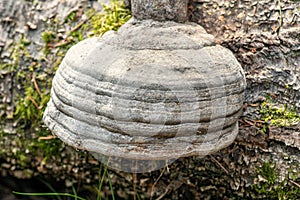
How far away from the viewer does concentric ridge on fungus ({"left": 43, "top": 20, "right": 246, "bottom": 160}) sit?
68.7 inches

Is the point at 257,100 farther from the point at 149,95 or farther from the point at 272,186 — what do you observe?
the point at 149,95

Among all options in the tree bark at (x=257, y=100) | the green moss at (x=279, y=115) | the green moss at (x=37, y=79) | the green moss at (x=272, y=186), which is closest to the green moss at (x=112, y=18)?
the green moss at (x=37, y=79)

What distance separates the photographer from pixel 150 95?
1731 mm

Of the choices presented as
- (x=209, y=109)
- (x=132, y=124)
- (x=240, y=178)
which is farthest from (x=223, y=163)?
(x=132, y=124)

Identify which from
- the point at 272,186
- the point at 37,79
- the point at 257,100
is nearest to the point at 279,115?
the point at 257,100

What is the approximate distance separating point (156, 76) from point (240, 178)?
1.03 metres

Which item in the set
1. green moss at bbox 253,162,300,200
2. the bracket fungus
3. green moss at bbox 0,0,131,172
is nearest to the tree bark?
green moss at bbox 253,162,300,200

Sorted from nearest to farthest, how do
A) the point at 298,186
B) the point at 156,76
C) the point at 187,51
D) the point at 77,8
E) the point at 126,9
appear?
the point at 156,76
the point at 187,51
the point at 298,186
the point at 126,9
the point at 77,8

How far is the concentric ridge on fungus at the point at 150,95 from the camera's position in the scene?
1.75m

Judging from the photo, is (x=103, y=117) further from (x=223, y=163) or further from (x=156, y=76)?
(x=223, y=163)

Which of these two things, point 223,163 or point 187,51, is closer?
point 187,51

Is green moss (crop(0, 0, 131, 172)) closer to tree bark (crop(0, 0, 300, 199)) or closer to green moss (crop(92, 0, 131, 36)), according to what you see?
green moss (crop(92, 0, 131, 36))

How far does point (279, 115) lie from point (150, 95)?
2.73 ft

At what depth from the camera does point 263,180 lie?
94.2 inches
